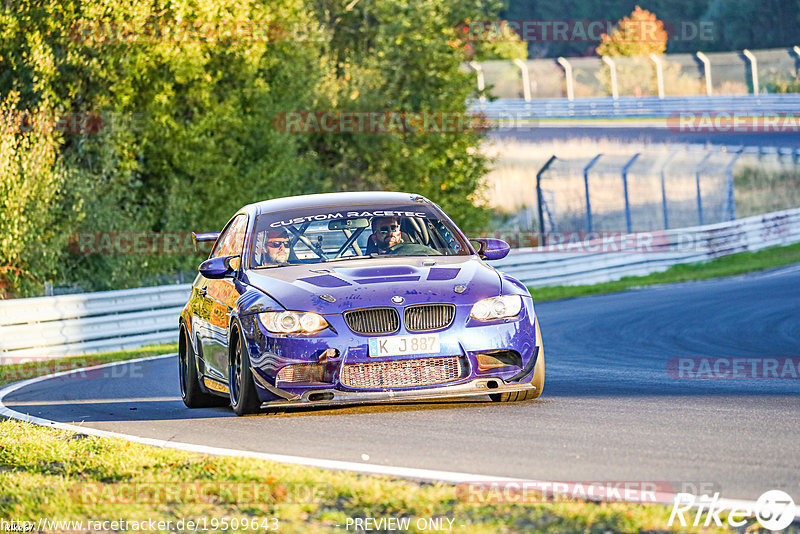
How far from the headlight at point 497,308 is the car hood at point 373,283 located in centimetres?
5

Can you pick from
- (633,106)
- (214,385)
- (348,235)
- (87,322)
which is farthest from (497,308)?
(633,106)

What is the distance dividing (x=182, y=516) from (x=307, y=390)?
2820 mm

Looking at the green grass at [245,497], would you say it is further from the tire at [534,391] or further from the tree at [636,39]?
the tree at [636,39]

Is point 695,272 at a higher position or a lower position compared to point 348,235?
lower

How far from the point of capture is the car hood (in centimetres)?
837

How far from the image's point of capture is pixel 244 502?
576 cm

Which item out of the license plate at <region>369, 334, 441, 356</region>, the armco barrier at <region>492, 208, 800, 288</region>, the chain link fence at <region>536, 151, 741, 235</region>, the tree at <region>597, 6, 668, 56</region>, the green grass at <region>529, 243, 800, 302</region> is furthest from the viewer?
the tree at <region>597, 6, 668, 56</region>

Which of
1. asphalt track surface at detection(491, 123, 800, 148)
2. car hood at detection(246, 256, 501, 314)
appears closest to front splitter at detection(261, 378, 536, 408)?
car hood at detection(246, 256, 501, 314)

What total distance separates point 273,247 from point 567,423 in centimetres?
285

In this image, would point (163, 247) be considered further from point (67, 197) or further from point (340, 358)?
point (340, 358)

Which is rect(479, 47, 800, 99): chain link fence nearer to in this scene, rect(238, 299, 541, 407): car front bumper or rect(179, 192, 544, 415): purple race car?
rect(179, 192, 544, 415): purple race car

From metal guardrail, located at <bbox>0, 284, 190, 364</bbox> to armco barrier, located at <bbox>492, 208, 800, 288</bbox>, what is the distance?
678cm

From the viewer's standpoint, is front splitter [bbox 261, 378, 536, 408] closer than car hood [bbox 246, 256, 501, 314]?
Yes

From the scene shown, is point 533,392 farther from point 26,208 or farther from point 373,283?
point 26,208
